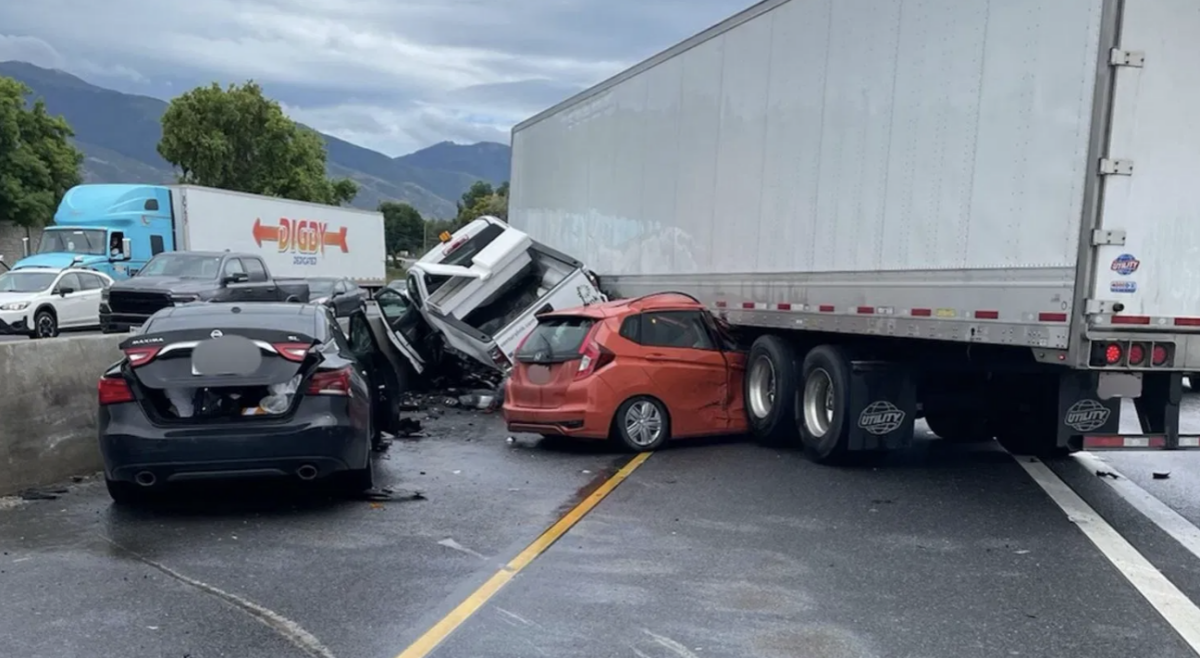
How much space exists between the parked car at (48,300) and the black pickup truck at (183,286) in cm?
152

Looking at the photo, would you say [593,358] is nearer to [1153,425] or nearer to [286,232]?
[1153,425]

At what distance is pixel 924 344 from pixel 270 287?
1642 cm

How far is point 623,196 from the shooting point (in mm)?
16234

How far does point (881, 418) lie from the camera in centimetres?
976

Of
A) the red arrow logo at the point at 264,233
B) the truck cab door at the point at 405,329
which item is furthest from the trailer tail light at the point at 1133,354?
the red arrow logo at the point at 264,233

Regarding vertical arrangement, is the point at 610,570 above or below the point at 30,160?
below

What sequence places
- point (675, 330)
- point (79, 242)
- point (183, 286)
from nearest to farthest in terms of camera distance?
point (675, 330)
point (183, 286)
point (79, 242)

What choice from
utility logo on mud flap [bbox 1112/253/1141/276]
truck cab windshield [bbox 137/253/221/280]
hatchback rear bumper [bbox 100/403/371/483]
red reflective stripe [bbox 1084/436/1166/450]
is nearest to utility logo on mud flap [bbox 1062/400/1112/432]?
red reflective stripe [bbox 1084/436/1166/450]

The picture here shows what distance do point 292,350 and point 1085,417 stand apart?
5701 millimetres

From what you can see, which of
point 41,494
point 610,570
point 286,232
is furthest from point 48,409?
point 286,232

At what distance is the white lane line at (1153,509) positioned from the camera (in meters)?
7.44

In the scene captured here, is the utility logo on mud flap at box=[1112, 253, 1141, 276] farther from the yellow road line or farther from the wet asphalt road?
the yellow road line

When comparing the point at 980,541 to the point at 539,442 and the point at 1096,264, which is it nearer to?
the point at 1096,264

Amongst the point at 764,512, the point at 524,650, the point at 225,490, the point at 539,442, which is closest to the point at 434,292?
the point at 539,442
